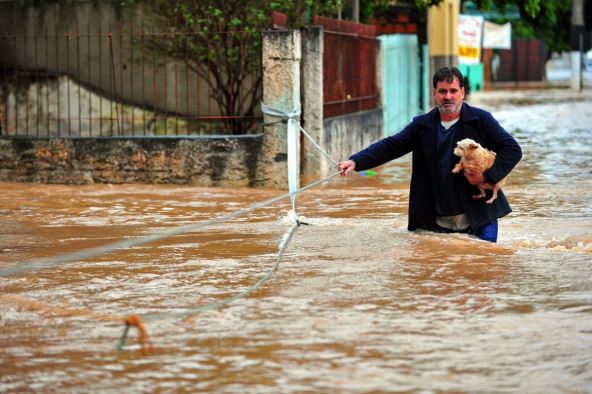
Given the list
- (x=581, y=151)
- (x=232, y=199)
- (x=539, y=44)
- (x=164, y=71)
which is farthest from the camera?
(x=539, y=44)

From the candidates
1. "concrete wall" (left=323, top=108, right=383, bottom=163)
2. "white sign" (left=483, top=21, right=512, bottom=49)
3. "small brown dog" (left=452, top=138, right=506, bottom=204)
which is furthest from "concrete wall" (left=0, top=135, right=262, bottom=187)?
"white sign" (left=483, top=21, right=512, bottom=49)

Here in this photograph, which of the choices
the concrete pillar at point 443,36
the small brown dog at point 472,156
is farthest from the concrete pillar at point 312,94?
the concrete pillar at point 443,36

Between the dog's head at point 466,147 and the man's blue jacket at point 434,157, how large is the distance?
0.18m

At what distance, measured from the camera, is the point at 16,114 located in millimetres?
Answer: 16156

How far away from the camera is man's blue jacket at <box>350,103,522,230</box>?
8.18 meters

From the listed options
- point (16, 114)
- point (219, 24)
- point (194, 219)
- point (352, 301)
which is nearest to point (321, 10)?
point (219, 24)

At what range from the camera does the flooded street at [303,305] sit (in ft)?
17.9

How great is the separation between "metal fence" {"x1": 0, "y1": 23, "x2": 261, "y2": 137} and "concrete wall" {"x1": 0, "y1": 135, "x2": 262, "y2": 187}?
78 cm

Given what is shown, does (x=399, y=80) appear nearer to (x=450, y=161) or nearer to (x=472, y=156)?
(x=450, y=161)

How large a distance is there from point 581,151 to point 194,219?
911cm

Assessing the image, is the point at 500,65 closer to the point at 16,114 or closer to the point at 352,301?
the point at 16,114

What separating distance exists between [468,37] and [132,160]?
91.4 ft

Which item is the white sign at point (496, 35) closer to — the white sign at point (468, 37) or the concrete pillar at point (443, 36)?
the white sign at point (468, 37)

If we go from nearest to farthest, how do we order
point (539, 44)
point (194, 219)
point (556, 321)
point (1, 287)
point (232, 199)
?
point (556, 321)
point (1, 287)
point (194, 219)
point (232, 199)
point (539, 44)
